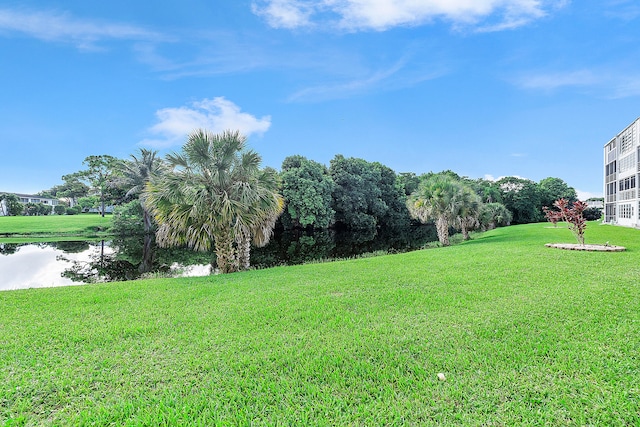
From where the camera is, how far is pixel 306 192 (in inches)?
1188

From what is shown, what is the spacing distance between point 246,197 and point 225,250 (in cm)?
203

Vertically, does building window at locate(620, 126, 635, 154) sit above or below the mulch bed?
above

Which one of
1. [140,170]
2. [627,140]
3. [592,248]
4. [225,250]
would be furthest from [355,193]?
[225,250]

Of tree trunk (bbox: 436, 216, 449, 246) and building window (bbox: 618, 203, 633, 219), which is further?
building window (bbox: 618, 203, 633, 219)

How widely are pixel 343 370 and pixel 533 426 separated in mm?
1616

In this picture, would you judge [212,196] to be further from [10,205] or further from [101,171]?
[10,205]

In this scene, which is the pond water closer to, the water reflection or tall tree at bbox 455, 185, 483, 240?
the water reflection

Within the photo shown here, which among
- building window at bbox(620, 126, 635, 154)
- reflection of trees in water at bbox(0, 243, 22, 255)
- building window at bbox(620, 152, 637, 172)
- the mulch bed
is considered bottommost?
reflection of trees in water at bbox(0, 243, 22, 255)

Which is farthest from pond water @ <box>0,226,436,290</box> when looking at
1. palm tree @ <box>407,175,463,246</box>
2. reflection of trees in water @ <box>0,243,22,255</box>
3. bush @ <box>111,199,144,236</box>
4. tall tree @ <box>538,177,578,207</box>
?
tall tree @ <box>538,177,578,207</box>

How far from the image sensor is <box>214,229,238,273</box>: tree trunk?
9797 millimetres

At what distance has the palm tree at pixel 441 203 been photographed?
17859 mm

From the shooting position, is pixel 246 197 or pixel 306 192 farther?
pixel 306 192

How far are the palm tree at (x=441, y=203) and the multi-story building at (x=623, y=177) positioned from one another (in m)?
17.9

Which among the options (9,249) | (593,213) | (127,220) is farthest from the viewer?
(593,213)
